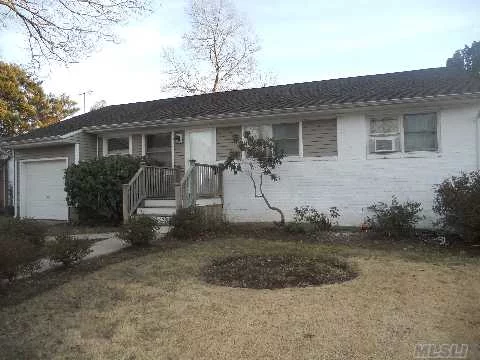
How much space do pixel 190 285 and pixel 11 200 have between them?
1612 centimetres

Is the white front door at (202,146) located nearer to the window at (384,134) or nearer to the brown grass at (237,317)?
the window at (384,134)

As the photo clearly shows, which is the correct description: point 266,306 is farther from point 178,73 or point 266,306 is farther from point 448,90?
point 178,73

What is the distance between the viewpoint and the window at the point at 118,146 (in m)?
14.4

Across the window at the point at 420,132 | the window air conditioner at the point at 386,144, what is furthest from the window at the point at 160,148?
the window at the point at 420,132

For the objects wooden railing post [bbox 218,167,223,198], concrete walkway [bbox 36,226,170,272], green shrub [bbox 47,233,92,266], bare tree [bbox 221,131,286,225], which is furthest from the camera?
wooden railing post [bbox 218,167,223,198]

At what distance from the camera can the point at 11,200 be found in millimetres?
18453

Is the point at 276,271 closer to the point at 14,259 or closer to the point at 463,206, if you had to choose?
the point at 14,259

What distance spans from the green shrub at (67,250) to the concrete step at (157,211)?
408 cm

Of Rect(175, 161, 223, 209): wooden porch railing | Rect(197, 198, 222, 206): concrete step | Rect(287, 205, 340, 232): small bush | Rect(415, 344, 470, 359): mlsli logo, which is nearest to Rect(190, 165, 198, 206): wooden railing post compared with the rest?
Rect(175, 161, 223, 209): wooden porch railing

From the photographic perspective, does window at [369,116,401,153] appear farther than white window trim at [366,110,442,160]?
Yes

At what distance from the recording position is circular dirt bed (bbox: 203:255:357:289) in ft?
19.2

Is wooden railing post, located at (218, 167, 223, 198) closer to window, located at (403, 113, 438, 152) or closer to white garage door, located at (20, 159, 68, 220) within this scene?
window, located at (403, 113, 438, 152)

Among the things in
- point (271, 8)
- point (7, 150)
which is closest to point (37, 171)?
point (7, 150)

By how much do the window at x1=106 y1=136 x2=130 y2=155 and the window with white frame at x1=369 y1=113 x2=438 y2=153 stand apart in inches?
331
